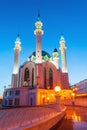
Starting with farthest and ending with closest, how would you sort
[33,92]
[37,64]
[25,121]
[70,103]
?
[37,64] → [33,92] → [70,103] → [25,121]

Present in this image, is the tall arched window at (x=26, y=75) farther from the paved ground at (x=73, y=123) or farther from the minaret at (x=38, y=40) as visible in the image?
the paved ground at (x=73, y=123)

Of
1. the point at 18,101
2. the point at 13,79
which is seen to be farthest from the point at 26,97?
the point at 13,79

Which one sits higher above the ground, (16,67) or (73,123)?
(16,67)

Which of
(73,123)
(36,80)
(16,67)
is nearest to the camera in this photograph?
(73,123)

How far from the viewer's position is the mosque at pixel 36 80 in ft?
121

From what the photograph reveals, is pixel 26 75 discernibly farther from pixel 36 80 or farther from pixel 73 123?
pixel 73 123

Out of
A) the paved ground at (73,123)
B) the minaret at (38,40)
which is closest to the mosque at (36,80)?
the minaret at (38,40)

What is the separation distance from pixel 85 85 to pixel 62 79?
12.3 meters

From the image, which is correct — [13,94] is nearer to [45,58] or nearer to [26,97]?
[26,97]

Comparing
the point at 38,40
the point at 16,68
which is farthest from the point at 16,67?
the point at 38,40

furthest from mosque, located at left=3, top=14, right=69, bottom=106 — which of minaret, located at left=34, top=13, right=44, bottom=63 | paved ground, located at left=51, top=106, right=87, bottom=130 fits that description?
paved ground, located at left=51, top=106, right=87, bottom=130

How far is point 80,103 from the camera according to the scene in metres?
25.4

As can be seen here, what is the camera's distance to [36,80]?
39.5 meters

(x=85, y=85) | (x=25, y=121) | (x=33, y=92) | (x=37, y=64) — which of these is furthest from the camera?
(x=85, y=85)
